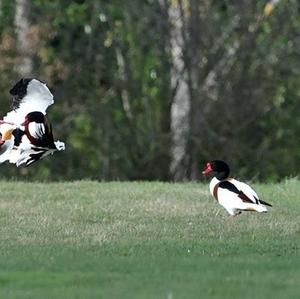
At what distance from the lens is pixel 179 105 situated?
87.9 feet

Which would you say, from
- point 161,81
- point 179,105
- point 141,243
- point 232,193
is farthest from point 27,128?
point 161,81

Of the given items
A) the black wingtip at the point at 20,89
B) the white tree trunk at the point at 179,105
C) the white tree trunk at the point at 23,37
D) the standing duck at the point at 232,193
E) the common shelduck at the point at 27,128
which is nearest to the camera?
the common shelduck at the point at 27,128

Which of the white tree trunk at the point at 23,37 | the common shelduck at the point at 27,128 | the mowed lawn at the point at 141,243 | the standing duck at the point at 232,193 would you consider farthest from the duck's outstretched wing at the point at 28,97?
the white tree trunk at the point at 23,37

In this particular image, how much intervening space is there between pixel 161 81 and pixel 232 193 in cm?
1468

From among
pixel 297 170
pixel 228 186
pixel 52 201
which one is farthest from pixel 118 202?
pixel 297 170

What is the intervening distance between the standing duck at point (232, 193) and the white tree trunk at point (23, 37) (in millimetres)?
15068

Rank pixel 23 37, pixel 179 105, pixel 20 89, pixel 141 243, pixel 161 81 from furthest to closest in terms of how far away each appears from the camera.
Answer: pixel 23 37, pixel 161 81, pixel 179 105, pixel 141 243, pixel 20 89

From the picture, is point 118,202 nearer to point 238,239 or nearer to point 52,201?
point 52,201

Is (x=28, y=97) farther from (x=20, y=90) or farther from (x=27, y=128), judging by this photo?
(x=27, y=128)

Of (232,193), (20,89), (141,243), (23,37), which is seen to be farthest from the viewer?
(23,37)

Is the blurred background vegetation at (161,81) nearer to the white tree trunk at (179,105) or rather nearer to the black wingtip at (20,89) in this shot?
the white tree trunk at (179,105)

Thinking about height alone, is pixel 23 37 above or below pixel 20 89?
above

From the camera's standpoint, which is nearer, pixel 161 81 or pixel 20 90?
pixel 20 90

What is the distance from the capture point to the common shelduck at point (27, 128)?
38.0ft
